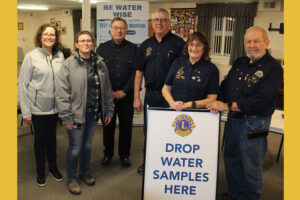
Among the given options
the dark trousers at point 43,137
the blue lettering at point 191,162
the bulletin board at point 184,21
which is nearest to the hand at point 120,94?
the dark trousers at point 43,137

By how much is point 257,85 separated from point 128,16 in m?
2.42

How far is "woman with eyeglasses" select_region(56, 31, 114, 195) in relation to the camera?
2156 mm

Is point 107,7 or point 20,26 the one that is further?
point 20,26

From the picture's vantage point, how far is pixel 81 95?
2.18 meters

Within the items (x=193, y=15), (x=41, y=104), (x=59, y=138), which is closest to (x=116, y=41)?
(x=41, y=104)

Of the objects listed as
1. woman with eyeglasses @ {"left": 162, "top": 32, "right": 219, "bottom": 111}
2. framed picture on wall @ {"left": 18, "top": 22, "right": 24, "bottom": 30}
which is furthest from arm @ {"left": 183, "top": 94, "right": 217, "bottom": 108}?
framed picture on wall @ {"left": 18, "top": 22, "right": 24, "bottom": 30}

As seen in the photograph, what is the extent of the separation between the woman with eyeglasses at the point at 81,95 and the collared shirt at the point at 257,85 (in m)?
1.13

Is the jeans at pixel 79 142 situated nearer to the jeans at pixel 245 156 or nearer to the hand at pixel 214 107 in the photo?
the hand at pixel 214 107

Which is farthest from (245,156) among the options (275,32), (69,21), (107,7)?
(69,21)

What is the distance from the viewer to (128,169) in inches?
114

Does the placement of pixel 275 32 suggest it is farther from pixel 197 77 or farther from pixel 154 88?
pixel 197 77

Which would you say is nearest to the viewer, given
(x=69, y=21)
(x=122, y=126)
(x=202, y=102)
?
(x=202, y=102)

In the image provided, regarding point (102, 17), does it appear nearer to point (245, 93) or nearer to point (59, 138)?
point (59, 138)

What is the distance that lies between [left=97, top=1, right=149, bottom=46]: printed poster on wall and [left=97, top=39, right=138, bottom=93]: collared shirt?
1.15 meters
